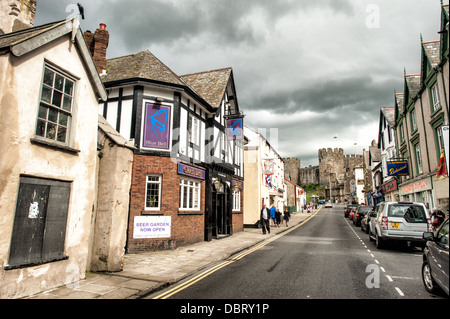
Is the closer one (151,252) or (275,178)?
(151,252)

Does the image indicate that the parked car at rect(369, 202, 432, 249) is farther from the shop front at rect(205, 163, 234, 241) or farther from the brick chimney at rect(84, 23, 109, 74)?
the brick chimney at rect(84, 23, 109, 74)

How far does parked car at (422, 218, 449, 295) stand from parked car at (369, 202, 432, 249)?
5.68m

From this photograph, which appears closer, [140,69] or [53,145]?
[53,145]

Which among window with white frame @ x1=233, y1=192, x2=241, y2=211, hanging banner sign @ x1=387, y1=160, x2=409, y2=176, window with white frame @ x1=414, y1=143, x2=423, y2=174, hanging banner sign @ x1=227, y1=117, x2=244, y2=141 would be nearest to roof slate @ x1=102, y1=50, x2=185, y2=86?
hanging banner sign @ x1=227, y1=117, x2=244, y2=141

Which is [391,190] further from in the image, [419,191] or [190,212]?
[190,212]

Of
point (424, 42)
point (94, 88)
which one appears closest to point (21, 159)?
point (94, 88)

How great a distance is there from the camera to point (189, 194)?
45.6ft

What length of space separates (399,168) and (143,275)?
2329cm

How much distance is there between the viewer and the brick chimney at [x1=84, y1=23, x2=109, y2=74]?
14.0 m

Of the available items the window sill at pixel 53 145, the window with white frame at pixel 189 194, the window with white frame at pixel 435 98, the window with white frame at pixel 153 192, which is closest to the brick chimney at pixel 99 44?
the window with white frame at pixel 153 192

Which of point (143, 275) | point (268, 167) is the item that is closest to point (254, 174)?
point (268, 167)
